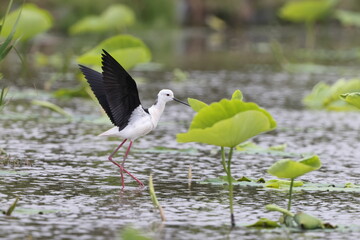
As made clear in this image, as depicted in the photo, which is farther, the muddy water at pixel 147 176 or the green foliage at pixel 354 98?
the green foliage at pixel 354 98

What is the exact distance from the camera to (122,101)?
284 inches

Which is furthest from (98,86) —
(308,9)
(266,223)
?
(308,9)

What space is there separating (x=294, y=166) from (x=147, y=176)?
219 centimetres

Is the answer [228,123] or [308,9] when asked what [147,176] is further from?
[308,9]

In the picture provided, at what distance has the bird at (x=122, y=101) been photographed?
23.0 ft

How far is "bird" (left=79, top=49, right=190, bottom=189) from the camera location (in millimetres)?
6996

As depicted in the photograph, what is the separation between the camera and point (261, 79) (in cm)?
1648

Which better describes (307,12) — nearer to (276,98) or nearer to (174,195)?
(276,98)

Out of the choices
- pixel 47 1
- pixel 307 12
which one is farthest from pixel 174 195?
pixel 47 1

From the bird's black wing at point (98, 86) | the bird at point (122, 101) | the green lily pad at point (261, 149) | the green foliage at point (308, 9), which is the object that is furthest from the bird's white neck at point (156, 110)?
the green foliage at point (308, 9)

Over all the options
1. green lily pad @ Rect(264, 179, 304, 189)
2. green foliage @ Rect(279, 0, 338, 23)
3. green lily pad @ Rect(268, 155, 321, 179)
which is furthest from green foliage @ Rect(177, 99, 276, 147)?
green foliage @ Rect(279, 0, 338, 23)

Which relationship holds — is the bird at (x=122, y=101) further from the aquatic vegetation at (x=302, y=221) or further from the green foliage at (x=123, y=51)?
the green foliage at (x=123, y=51)

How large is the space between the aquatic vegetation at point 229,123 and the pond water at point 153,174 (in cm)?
57

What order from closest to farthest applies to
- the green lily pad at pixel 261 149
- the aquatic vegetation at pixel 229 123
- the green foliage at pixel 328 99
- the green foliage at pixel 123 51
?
the aquatic vegetation at pixel 229 123
the green lily pad at pixel 261 149
the green foliage at pixel 123 51
the green foliage at pixel 328 99
